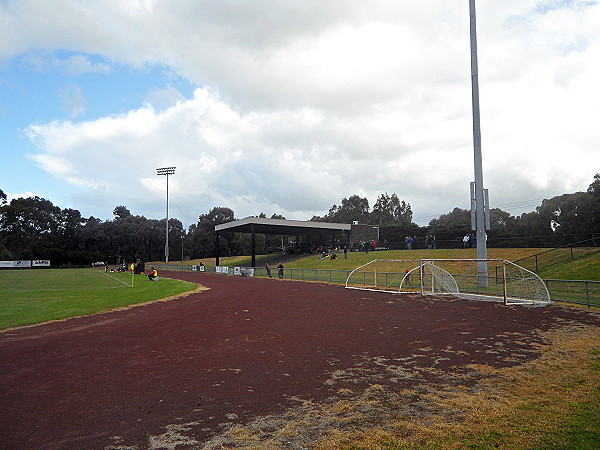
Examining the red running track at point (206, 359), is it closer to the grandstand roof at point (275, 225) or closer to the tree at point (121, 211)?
the grandstand roof at point (275, 225)

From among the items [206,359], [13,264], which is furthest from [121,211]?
[206,359]

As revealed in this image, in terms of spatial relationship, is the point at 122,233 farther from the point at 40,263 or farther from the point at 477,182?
the point at 477,182

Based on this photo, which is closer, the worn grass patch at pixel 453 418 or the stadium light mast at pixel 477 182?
the worn grass patch at pixel 453 418

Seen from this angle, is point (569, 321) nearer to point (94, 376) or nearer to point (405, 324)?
point (405, 324)

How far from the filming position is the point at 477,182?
24281 millimetres

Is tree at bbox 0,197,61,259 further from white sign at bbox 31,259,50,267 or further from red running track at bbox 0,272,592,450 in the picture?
red running track at bbox 0,272,592,450

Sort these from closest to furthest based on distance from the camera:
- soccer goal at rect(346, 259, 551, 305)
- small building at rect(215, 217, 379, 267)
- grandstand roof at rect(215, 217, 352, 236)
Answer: soccer goal at rect(346, 259, 551, 305)
grandstand roof at rect(215, 217, 352, 236)
small building at rect(215, 217, 379, 267)

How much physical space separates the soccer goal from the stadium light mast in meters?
1.09

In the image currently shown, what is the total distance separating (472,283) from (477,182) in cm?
606

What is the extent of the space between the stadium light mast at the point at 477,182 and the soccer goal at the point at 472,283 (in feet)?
3.58

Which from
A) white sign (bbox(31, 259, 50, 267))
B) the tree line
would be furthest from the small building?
white sign (bbox(31, 259, 50, 267))

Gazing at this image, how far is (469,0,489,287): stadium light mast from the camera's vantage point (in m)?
24.0

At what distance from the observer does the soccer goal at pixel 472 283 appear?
18641 millimetres

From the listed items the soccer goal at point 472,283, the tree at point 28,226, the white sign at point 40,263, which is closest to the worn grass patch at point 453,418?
the soccer goal at point 472,283
